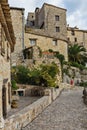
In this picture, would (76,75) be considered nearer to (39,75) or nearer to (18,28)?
(18,28)

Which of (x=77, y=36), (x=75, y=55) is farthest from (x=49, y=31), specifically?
(x=77, y=36)

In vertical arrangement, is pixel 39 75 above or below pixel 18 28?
below

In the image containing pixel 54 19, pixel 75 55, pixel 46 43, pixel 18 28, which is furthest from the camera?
pixel 75 55

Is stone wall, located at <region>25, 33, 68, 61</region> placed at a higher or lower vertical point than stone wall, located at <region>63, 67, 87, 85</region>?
higher

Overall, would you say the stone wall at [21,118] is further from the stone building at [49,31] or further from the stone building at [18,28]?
the stone building at [49,31]

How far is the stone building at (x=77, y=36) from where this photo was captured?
226 feet

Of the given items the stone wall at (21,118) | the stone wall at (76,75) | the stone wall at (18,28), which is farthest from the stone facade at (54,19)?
the stone wall at (21,118)

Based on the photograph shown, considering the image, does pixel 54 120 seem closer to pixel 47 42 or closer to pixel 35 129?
pixel 35 129

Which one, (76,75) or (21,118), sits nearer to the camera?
(21,118)

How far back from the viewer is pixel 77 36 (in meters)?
69.5

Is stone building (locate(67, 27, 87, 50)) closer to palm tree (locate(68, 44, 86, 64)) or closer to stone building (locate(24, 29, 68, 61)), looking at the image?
palm tree (locate(68, 44, 86, 64))

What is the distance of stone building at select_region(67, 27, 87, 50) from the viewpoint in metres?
68.9

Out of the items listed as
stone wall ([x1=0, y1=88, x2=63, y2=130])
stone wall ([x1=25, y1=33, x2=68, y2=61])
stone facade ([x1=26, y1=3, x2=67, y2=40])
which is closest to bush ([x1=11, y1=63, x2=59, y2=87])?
stone wall ([x1=25, y1=33, x2=68, y2=61])

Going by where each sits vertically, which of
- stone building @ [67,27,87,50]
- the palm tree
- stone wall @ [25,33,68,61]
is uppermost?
stone building @ [67,27,87,50]
